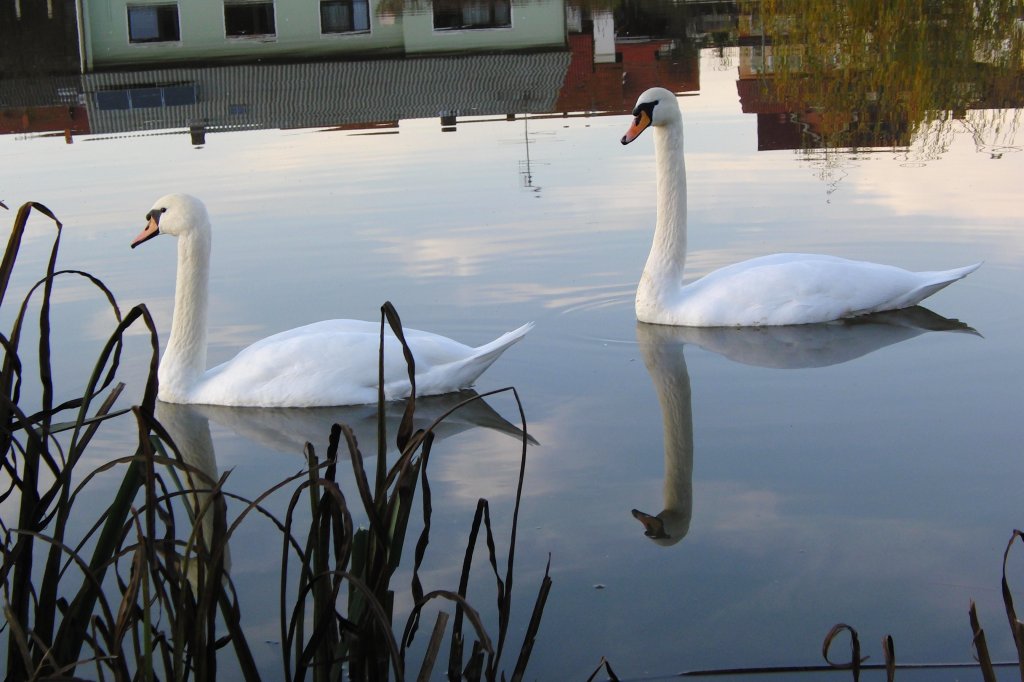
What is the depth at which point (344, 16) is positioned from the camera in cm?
3247

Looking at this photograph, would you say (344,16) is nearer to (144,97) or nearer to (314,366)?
(144,97)

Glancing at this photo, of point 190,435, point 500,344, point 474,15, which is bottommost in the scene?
point 190,435

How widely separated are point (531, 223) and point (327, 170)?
4031 millimetres

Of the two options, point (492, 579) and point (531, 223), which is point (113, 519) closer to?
point (492, 579)

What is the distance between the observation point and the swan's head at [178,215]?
703 centimetres

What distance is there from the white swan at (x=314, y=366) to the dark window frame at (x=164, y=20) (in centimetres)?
2573

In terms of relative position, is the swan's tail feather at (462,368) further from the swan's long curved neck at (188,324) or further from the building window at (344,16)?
the building window at (344,16)

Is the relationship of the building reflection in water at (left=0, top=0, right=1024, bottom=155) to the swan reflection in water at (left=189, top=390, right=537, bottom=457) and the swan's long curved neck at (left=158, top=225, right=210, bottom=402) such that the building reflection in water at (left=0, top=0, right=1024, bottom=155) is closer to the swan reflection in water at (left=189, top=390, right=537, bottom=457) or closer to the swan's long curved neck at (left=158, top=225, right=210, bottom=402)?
the swan reflection in water at (left=189, top=390, right=537, bottom=457)

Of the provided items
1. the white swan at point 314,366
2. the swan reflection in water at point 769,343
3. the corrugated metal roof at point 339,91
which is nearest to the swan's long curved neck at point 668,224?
the swan reflection in water at point 769,343

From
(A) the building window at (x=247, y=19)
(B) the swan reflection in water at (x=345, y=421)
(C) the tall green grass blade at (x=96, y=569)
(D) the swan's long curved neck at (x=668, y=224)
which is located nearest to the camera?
(C) the tall green grass blade at (x=96, y=569)

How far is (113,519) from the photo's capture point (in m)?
3.05

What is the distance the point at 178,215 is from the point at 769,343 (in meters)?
3.06

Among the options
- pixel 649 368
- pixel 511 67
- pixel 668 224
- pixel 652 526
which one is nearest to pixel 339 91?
pixel 511 67

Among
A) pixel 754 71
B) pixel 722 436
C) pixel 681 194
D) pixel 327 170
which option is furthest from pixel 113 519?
pixel 754 71
